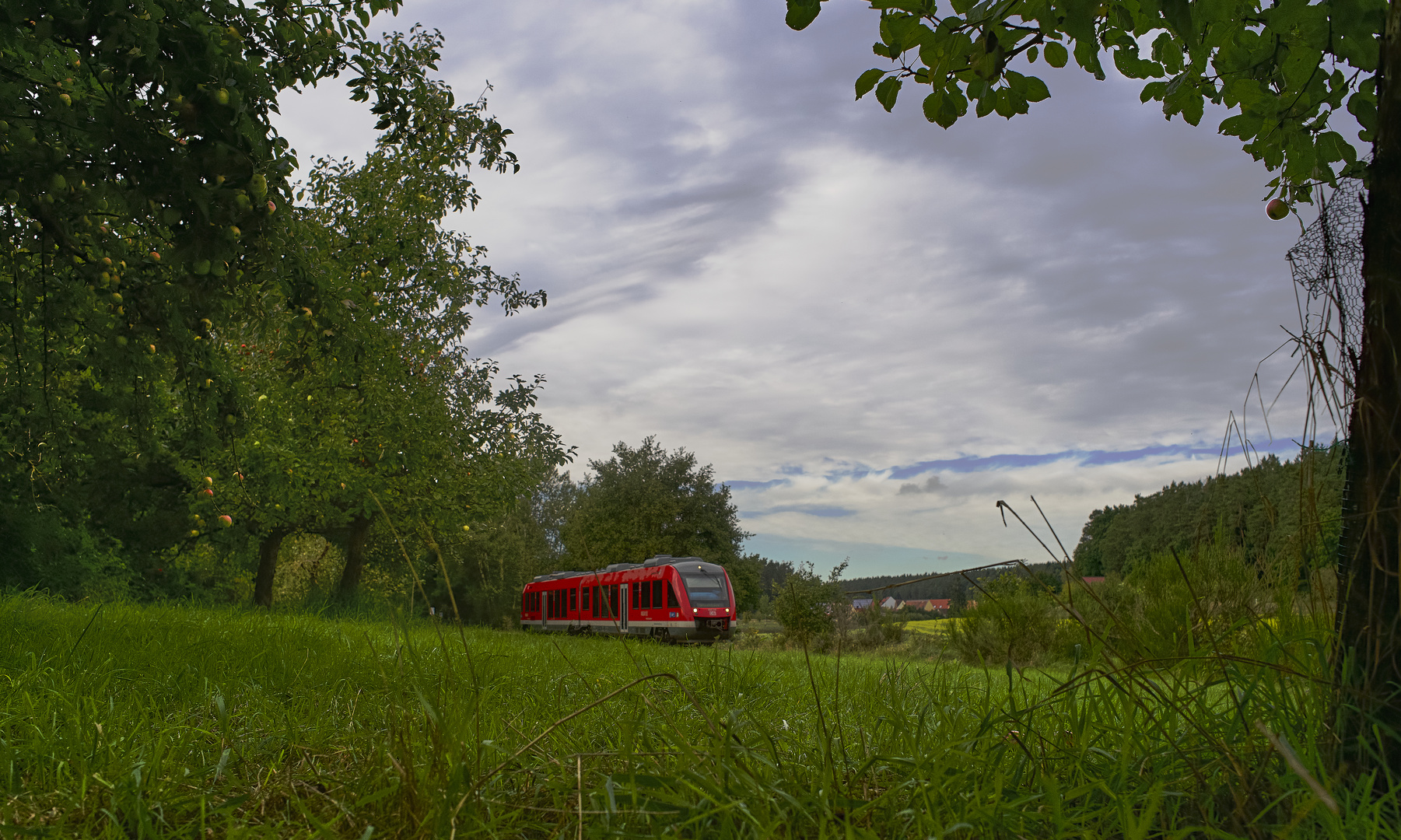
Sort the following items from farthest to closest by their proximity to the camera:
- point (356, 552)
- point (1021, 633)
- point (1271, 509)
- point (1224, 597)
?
point (356, 552), point (1021, 633), point (1224, 597), point (1271, 509)

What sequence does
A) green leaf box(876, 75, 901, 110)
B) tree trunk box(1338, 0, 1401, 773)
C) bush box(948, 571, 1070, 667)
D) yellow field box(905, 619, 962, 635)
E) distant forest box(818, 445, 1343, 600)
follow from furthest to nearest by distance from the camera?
1. yellow field box(905, 619, 962, 635)
2. bush box(948, 571, 1070, 667)
3. green leaf box(876, 75, 901, 110)
4. distant forest box(818, 445, 1343, 600)
5. tree trunk box(1338, 0, 1401, 773)

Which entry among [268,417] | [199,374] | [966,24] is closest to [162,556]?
[268,417]

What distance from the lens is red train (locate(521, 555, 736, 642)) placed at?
19.2m

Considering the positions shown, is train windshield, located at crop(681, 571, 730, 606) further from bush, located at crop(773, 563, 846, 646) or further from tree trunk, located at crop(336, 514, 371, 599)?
tree trunk, located at crop(336, 514, 371, 599)

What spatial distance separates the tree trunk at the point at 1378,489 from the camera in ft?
6.29

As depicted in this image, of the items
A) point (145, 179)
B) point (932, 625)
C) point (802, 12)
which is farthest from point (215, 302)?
point (932, 625)

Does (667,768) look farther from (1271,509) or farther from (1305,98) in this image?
(1305,98)

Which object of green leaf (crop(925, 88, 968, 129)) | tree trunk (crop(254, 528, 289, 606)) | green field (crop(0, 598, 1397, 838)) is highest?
green leaf (crop(925, 88, 968, 129))

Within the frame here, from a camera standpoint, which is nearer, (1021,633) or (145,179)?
(145,179)

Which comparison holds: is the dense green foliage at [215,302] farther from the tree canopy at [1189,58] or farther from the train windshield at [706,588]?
the train windshield at [706,588]

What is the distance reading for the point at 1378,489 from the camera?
2.01 meters

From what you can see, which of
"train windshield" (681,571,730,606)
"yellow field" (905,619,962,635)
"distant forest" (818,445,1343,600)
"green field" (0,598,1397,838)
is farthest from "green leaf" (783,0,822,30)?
"train windshield" (681,571,730,606)

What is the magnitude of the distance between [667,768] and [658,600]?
1863 cm

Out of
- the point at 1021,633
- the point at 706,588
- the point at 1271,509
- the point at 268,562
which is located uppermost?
the point at 268,562
